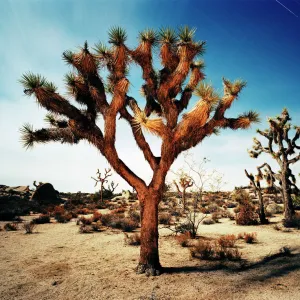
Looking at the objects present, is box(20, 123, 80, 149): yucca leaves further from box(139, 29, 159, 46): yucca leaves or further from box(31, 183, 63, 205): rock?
box(31, 183, 63, 205): rock

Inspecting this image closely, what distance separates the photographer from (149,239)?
246 inches

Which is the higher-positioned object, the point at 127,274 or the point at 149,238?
the point at 149,238

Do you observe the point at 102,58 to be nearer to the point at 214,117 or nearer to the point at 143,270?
the point at 214,117

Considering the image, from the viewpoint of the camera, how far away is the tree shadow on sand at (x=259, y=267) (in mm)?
5938

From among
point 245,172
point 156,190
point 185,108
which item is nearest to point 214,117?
point 185,108

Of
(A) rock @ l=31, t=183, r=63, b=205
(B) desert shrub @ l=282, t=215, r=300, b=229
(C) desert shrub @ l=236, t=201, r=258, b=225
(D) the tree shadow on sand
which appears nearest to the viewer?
(D) the tree shadow on sand

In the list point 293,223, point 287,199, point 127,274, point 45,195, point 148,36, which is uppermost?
point 148,36

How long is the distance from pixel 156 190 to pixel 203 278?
2297 mm

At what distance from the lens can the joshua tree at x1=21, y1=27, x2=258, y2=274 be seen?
20.4 feet

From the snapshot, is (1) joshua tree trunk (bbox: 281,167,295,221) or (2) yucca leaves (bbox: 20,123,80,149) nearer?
(2) yucca leaves (bbox: 20,123,80,149)

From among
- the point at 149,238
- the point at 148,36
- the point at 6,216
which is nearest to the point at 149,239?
the point at 149,238

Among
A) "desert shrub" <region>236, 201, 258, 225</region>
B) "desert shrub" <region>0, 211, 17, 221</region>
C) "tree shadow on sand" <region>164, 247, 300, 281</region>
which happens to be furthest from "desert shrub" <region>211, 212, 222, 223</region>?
"desert shrub" <region>0, 211, 17, 221</region>

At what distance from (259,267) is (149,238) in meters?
2.98

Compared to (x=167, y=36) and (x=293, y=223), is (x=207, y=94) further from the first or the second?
(x=293, y=223)
